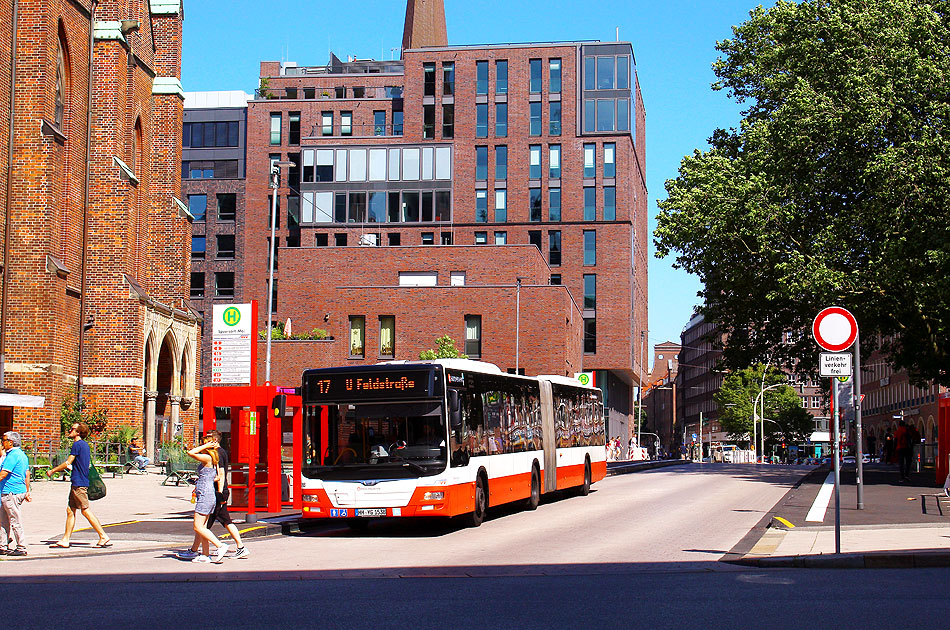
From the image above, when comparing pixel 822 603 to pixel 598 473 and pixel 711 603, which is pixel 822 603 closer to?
pixel 711 603

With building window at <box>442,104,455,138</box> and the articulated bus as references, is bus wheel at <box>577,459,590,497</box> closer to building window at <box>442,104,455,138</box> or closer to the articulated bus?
the articulated bus

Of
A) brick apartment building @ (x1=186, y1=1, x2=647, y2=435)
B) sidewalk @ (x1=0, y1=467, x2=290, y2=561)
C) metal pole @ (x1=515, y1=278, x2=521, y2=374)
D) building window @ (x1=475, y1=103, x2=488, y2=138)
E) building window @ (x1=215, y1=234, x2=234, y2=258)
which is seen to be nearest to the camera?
sidewalk @ (x1=0, y1=467, x2=290, y2=561)

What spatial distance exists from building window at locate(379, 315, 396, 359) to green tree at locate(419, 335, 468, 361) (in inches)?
119

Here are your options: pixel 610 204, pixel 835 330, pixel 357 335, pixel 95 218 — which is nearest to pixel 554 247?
pixel 610 204

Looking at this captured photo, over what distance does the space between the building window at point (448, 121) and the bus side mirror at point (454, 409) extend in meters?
68.0

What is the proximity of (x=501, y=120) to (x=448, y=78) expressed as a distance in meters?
5.13

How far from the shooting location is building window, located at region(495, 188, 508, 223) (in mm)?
83750

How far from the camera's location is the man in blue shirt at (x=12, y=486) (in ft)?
47.7

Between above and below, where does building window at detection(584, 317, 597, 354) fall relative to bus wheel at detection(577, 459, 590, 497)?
above

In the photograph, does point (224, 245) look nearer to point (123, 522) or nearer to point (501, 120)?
point (501, 120)

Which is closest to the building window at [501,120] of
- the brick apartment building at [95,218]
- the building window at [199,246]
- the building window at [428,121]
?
the building window at [428,121]

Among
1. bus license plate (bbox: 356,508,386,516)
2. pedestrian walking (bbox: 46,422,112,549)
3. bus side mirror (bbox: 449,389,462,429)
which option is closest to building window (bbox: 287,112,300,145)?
bus side mirror (bbox: 449,389,462,429)

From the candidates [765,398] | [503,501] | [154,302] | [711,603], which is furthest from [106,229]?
[765,398]

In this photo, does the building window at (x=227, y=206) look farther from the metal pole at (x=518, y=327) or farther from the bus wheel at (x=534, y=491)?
the bus wheel at (x=534, y=491)
